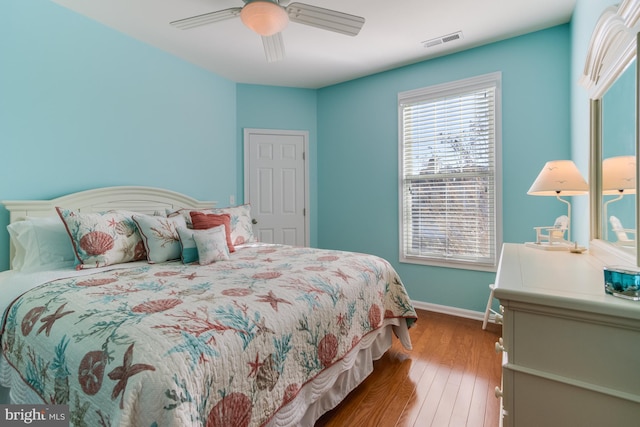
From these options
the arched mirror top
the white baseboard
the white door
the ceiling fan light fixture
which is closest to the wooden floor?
the white baseboard

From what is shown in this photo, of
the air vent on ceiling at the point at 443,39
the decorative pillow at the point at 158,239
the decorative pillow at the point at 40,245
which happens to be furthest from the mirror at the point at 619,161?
the decorative pillow at the point at 40,245

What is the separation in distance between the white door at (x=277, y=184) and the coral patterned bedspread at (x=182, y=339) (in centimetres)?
218

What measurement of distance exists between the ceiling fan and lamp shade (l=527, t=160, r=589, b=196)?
4.75 ft

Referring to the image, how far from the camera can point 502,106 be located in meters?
2.88

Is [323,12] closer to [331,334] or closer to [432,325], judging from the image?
[331,334]

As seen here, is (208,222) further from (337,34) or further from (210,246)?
(337,34)

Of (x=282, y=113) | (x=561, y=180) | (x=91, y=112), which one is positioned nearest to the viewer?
(x=561, y=180)

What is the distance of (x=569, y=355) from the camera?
774mm

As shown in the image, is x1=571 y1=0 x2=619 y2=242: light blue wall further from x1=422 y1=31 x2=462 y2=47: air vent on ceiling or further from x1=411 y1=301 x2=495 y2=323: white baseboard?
x1=411 y1=301 x2=495 y2=323: white baseboard

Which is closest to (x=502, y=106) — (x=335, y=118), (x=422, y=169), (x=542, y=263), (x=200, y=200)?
(x=422, y=169)

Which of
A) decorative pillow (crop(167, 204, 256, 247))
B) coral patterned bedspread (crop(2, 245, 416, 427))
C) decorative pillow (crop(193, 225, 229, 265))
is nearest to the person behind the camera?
coral patterned bedspread (crop(2, 245, 416, 427))

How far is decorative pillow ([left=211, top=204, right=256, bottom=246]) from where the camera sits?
8.95 ft

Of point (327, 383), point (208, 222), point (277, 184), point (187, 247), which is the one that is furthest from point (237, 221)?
point (327, 383)

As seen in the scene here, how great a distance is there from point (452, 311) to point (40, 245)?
3495mm
